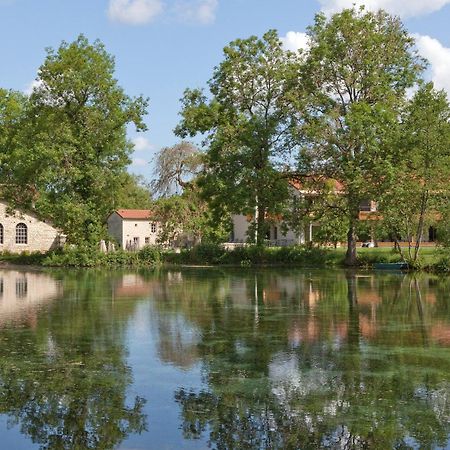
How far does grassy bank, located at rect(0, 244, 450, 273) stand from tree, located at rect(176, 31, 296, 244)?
1.81 metres

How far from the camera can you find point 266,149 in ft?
156

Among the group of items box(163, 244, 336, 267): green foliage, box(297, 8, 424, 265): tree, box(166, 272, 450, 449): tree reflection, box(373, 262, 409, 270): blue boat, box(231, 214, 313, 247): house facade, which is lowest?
box(166, 272, 450, 449): tree reflection

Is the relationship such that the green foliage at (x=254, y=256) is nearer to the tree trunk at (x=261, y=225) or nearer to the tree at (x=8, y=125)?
the tree trunk at (x=261, y=225)

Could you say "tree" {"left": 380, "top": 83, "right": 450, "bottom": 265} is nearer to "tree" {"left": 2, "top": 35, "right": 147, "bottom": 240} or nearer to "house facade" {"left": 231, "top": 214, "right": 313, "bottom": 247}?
"house facade" {"left": 231, "top": 214, "right": 313, "bottom": 247}

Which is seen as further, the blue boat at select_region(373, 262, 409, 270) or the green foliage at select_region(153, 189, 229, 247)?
the green foliage at select_region(153, 189, 229, 247)

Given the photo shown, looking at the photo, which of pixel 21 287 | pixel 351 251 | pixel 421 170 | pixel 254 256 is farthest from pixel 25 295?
pixel 254 256

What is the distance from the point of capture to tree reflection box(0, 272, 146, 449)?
8836 mm

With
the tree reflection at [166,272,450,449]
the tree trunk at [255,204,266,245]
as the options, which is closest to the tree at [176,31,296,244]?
the tree trunk at [255,204,266,245]

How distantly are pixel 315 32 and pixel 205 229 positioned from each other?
19.2 metres

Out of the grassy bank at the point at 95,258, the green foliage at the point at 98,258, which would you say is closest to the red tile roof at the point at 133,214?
the grassy bank at the point at 95,258

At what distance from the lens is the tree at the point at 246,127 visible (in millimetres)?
46656

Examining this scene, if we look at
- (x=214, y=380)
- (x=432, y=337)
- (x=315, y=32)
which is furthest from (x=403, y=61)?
(x=214, y=380)

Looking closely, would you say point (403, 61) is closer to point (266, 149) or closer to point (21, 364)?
point (266, 149)

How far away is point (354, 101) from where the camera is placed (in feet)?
147
